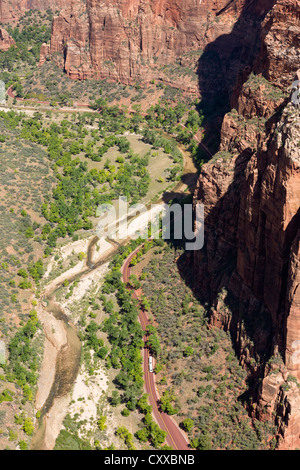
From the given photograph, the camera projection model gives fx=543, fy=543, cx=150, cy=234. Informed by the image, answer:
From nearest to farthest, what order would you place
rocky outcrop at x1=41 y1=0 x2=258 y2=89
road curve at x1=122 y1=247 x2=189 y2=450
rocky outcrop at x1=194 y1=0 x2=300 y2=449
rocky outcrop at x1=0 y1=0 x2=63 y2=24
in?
rocky outcrop at x1=194 y1=0 x2=300 y2=449 < road curve at x1=122 y1=247 x2=189 y2=450 < rocky outcrop at x1=41 y1=0 x2=258 y2=89 < rocky outcrop at x1=0 y1=0 x2=63 y2=24

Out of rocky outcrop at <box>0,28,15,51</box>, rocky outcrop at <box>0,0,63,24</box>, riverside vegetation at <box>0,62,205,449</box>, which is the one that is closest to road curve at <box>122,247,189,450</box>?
riverside vegetation at <box>0,62,205,449</box>

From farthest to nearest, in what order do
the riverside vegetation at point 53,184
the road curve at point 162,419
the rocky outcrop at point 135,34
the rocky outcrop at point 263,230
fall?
the rocky outcrop at point 135,34
the riverside vegetation at point 53,184
the road curve at point 162,419
the rocky outcrop at point 263,230

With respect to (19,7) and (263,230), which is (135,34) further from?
(263,230)

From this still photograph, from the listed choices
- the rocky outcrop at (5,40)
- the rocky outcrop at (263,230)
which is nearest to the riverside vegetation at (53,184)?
the rocky outcrop at (263,230)

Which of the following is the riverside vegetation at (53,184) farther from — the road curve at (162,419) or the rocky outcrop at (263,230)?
the rocky outcrop at (263,230)

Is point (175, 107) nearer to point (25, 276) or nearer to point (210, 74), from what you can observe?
point (210, 74)

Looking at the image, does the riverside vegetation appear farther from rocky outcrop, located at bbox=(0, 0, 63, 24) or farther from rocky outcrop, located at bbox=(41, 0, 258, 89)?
rocky outcrop, located at bbox=(0, 0, 63, 24)
